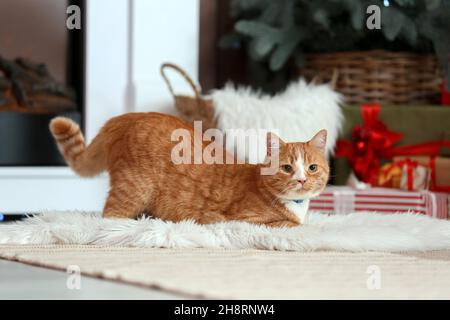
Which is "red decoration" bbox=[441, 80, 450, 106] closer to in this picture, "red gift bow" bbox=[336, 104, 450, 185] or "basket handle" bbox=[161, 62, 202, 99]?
"red gift bow" bbox=[336, 104, 450, 185]

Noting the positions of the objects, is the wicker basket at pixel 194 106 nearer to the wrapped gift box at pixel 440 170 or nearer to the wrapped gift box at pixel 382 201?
the wrapped gift box at pixel 382 201

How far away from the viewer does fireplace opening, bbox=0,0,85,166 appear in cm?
303

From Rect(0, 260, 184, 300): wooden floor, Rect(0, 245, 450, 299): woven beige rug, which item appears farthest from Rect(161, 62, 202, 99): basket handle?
Rect(0, 260, 184, 300): wooden floor

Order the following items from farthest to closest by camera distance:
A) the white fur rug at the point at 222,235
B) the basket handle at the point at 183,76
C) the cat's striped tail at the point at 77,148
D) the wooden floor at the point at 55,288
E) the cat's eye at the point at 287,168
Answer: the basket handle at the point at 183,76 < the cat's striped tail at the point at 77,148 < the cat's eye at the point at 287,168 < the white fur rug at the point at 222,235 < the wooden floor at the point at 55,288

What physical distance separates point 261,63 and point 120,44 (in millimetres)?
567

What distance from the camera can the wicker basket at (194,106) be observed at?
9.43ft

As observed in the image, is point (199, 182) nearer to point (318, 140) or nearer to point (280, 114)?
point (318, 140)

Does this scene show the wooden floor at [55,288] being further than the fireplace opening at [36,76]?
No

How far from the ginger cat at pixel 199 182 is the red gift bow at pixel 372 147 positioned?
840mm

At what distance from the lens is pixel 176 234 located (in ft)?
6.31

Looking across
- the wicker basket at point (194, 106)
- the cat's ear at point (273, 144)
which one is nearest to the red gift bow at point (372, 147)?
the wicker basket at point (194, 106)

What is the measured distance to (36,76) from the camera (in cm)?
314

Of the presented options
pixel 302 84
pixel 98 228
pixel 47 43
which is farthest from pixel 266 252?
pixel 47 43

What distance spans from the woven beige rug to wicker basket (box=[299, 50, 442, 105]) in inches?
51.4
